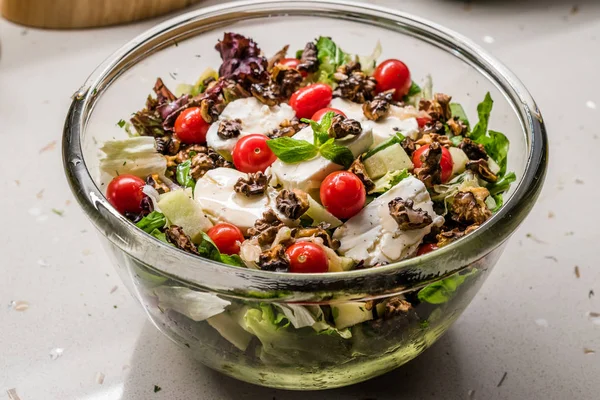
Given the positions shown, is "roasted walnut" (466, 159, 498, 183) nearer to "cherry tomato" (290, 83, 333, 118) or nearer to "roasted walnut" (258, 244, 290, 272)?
"cherry tomato" (290, 83, 333, 118)

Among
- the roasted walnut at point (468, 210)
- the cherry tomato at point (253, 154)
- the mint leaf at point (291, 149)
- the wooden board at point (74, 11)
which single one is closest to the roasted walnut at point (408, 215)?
the roasted walnut at point (468, 210)

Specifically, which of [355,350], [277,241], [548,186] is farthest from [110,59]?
[548,186]

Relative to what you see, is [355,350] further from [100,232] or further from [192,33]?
[192,33]

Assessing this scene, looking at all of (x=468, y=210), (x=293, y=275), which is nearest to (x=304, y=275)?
(x=293, y=275)

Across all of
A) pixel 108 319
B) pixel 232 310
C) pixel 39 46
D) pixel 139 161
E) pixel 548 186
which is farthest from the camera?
pixel 39 46

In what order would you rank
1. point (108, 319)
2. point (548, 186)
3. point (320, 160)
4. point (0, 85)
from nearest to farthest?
1. point (320, 160)
2. point (108, 319)
3. point (548, 186)
4. point (0, 85)

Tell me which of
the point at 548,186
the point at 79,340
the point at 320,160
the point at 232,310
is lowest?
the point at 79,340

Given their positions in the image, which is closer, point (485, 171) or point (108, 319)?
point (485, 171)

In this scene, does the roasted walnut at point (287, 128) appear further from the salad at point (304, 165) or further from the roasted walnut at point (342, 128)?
the roasted walnut at point (342, 128)
